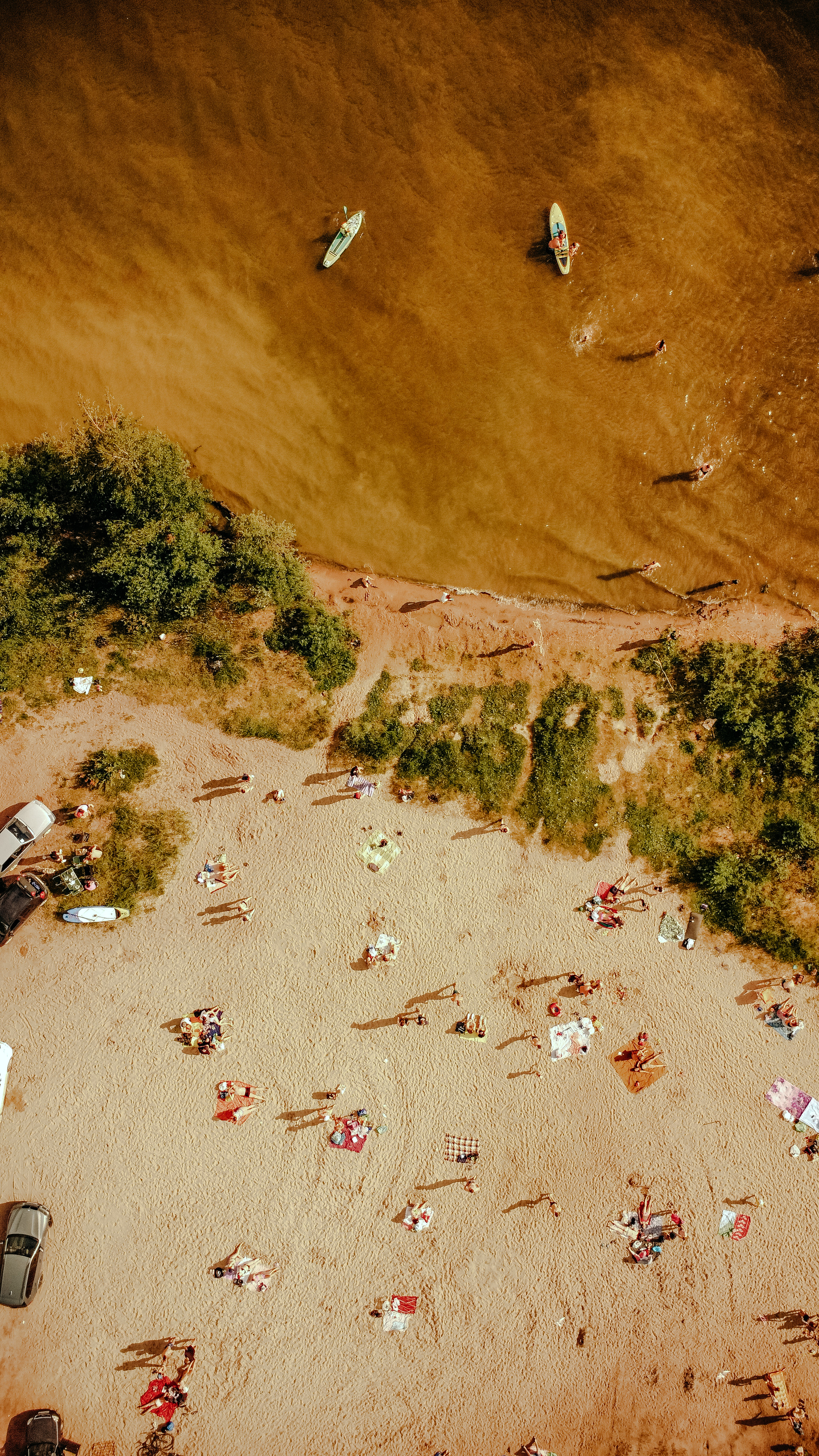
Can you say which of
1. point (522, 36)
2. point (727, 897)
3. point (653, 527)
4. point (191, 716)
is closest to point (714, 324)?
point (653, 527)

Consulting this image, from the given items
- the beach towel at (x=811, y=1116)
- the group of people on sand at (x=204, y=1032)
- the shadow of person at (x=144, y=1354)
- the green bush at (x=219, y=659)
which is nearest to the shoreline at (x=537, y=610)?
the green bush at (x=219, y=659)

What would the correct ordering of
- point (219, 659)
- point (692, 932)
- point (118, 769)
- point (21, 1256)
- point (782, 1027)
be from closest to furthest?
point (21, 1256), point (782, 1027), point (692, 932), point (118, 769), point (219, 659)

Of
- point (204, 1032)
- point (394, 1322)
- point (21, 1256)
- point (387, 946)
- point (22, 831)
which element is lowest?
point (394, 1322)

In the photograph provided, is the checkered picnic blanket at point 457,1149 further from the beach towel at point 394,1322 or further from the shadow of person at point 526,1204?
the beach towel at point 394,1322

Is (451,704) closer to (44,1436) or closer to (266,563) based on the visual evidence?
(266,563)

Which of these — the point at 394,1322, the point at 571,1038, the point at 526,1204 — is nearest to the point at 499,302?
the point at 571,1038

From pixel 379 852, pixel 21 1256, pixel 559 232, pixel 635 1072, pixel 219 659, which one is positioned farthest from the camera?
pixel 559 232

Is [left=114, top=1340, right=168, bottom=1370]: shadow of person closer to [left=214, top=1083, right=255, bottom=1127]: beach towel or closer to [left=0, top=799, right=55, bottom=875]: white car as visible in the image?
[left=214, top=1083, right=255, bottom=1127]: beach towel
